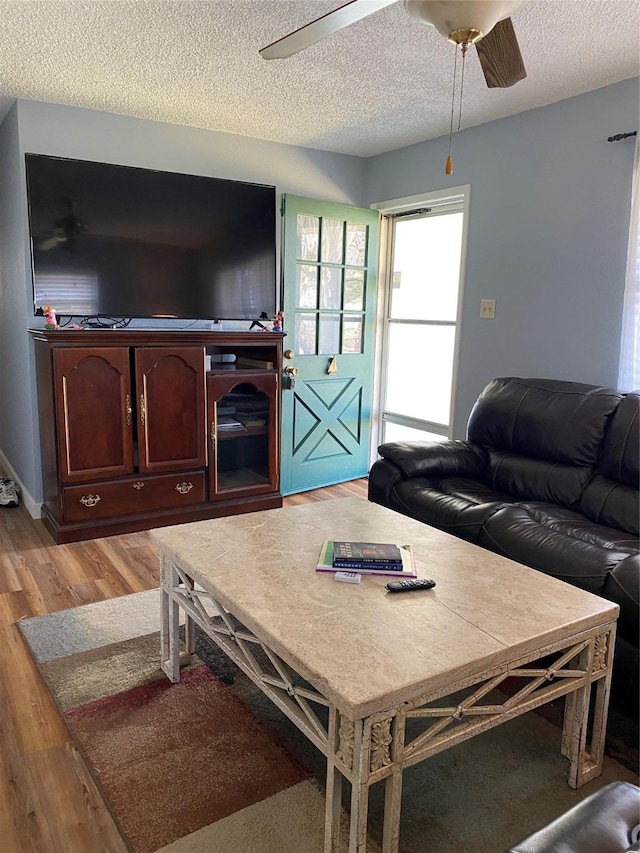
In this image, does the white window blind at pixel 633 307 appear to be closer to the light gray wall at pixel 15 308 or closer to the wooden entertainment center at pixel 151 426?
the wooden entertainment center at pixel 151 426

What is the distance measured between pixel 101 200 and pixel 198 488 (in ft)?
5.50

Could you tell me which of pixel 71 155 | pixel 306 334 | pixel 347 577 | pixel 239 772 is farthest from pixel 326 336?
pixel 239 772

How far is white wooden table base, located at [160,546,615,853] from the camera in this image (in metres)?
1.25

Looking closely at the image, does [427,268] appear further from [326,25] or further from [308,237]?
[326,25]

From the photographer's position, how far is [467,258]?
382cm

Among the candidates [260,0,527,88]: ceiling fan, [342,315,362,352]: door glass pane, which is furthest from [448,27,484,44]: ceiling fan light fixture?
[342,315,362,352]: door glass pane

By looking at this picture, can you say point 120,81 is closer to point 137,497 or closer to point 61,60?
point 61,60

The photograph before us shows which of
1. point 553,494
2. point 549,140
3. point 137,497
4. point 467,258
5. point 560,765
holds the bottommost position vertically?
point 560,765

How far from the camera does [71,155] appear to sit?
3.45m

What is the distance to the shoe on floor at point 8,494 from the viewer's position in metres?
3.86

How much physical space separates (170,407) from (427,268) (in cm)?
204

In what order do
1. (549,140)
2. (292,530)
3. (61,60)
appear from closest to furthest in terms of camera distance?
(292,530) → (61,60) → (549,140)

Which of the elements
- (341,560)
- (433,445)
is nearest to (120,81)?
(433,445)

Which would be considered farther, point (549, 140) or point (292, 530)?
point (549, 140)
